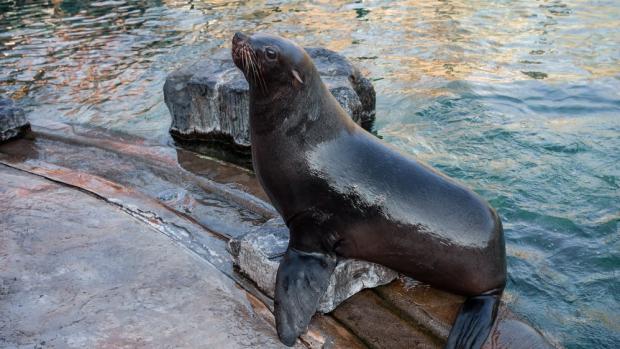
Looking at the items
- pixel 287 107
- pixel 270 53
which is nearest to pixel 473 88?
pixel 287 107

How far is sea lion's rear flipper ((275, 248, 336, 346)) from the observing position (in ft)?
9.59

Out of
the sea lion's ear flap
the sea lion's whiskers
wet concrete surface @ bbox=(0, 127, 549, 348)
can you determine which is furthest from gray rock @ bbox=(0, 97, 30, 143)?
the sea lion's ear flap

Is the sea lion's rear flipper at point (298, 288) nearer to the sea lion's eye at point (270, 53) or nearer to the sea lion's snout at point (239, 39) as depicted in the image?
the sea lion's eye at point (270, 53)

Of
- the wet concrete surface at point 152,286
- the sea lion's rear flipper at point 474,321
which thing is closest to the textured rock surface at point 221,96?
the wet concrete surface at point 152,286

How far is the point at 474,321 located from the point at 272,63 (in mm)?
1718

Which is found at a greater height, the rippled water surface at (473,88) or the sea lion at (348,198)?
the sea lion at (348,198)

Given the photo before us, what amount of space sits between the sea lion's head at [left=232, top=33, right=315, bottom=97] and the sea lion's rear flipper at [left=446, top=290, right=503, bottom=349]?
4.90ft

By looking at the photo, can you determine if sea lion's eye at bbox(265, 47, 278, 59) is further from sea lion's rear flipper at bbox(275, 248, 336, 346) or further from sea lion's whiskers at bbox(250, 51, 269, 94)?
sea lion's rear flipper at bbox(275, 248, 336, 346)

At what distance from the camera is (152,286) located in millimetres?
3143

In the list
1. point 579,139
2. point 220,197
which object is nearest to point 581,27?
point 579,139

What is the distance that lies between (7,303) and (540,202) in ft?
13.2

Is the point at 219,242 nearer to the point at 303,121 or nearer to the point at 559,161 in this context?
the point at 303,121

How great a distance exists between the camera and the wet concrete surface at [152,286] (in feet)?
9.32

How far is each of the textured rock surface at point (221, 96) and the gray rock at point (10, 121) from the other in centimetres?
163
